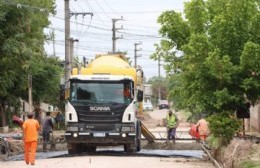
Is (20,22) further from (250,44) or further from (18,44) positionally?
(250,44)

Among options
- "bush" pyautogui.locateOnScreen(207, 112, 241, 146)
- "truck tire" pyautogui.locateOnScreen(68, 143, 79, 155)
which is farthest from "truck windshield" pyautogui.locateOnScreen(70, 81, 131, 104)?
"bush" pyautogui.locateOnScreen(207, 112, 241, 146)

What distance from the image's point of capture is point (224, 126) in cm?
2116

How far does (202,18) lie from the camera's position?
74.3 feet

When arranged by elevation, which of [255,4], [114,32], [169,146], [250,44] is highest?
[114,32]

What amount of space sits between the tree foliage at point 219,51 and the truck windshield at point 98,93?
2.39 m

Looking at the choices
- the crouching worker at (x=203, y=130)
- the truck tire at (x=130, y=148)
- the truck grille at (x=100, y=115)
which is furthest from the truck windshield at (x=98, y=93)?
the crouching worker at (x=203, y=130)

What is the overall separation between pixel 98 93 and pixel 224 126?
510cm

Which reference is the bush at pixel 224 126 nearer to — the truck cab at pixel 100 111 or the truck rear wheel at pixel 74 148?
the truck cab at pixel 100 111

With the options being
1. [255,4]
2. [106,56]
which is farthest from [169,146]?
[255,4]

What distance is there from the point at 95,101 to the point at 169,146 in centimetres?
764

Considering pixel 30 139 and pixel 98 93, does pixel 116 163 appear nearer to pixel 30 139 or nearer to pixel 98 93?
pixel 30 139

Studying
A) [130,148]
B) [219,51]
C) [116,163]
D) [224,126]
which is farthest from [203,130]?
[116,163]

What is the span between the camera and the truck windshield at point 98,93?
23594 mm

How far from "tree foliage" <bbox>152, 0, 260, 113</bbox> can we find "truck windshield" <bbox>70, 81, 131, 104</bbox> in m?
2.39
